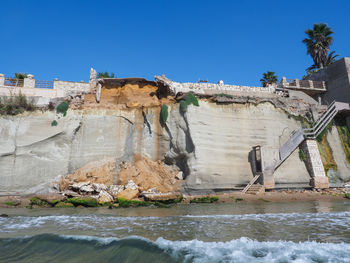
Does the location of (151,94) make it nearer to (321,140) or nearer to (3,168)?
(3,168)

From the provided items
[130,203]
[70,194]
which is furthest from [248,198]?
[70,194]

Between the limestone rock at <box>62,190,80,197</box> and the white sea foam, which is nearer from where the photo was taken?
the white sea foam

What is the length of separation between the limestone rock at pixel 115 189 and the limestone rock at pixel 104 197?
444 millimetres

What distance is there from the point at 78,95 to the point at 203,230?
16044 mm

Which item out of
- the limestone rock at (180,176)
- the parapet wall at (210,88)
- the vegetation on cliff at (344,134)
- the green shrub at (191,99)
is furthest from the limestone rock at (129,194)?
the vegetation on cliff at (344,134)

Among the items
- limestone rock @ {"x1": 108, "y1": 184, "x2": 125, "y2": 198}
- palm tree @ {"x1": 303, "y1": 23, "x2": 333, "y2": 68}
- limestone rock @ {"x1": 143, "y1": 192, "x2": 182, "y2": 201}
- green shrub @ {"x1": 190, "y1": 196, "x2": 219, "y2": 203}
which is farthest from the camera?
palm tree @ {"x1": 303, "y1": 23, "x2": 333, "y2": 68}

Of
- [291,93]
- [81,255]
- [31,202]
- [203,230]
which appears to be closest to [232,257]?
[203,230]

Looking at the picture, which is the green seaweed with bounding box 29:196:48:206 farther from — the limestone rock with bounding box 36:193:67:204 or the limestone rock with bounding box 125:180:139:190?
the limestone rock with bounding box 125:180:139:190

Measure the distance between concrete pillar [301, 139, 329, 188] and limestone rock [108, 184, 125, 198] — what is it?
13.5m

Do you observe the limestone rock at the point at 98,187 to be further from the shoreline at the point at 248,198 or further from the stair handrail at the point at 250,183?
the stair handrail at the point at 250,183

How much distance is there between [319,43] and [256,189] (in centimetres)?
2339

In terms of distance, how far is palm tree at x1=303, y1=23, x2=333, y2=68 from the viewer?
29.3m

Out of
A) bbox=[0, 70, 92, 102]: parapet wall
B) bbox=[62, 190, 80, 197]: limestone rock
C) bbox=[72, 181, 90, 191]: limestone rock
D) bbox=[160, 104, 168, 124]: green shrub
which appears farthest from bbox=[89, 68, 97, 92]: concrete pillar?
bbox=[62, 190, 80, 197]: limestone rock

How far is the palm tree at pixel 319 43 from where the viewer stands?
2931 centimetres
